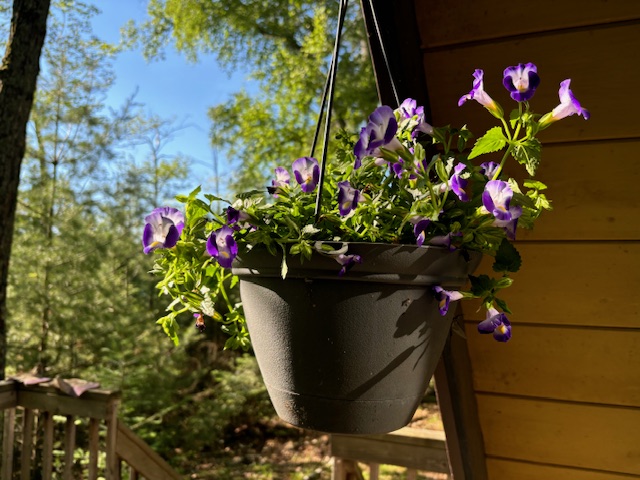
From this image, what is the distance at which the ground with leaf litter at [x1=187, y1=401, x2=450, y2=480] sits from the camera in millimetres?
3812

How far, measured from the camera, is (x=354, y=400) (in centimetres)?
60

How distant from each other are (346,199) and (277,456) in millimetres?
4128

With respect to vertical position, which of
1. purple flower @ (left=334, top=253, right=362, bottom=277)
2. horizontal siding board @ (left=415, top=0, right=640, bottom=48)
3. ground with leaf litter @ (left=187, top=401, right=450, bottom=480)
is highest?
horizontal siding board @ (left=415, top=0, right=640, bottom=48)

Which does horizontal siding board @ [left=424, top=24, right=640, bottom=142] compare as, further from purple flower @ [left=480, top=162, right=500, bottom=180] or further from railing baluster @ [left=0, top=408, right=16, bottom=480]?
railing baluster @ [left=0, top=408, right=16, bottom=480]

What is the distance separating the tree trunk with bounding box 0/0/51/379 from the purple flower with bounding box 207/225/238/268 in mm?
2234

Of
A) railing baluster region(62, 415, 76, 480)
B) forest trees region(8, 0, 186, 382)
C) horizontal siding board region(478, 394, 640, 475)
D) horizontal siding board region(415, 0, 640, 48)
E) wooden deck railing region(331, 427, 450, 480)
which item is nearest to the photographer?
horizontal siding board region(415, 0, 640, 48)

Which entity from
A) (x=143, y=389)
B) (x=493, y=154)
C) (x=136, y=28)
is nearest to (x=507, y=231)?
(x=493, y=154)

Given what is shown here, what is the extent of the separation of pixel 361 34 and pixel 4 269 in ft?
14.5

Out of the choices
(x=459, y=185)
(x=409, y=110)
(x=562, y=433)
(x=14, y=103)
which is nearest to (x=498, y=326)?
(x=459, y=185)

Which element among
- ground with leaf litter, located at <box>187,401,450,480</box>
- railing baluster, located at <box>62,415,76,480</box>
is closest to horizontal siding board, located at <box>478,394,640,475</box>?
railing baluster, located at <box>62,415,76,480</box>

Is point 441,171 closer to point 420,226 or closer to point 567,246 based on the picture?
point 420,226

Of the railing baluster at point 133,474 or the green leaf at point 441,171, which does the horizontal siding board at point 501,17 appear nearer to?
the green leaf at point 441,171

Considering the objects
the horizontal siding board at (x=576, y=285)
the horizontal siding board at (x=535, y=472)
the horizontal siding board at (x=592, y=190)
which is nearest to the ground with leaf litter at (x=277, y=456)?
the horizontal siding board at (x=535, y=472)

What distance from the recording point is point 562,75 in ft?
2.70
